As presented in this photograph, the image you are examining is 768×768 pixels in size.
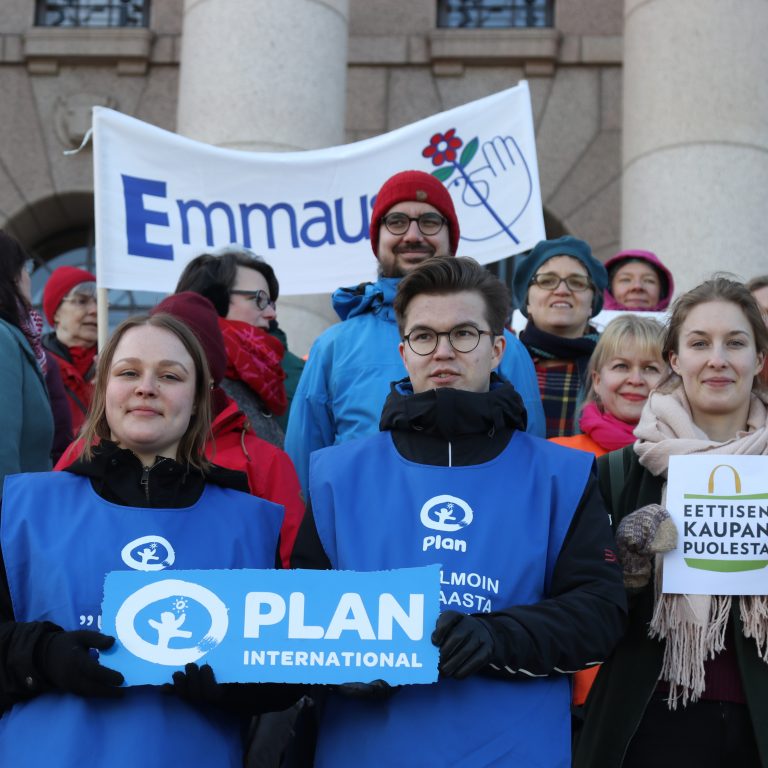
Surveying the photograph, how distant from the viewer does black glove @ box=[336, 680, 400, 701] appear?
→ 3150mm

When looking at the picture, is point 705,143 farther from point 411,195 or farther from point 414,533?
point 414,533

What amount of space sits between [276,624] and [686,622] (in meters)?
1.20

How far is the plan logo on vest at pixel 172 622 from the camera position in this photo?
3264mm

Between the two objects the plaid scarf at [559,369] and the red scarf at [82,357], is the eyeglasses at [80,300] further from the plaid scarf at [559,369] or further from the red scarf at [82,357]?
the plaid scarf at [559,369]

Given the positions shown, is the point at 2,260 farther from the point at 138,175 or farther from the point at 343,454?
the point at 138,175

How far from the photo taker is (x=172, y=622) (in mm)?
3283

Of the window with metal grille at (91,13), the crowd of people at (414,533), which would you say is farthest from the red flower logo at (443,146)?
the window with metal grille at (91,13)

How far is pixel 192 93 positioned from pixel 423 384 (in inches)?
234

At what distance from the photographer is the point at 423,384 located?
3.67 metres

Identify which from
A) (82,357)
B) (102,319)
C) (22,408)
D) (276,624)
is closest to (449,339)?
(276,624)

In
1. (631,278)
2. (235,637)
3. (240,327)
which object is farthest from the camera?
(631,278)

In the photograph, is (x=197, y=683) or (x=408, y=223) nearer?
(x=197, y=683)

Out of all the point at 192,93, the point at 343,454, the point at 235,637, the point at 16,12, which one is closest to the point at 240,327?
the point at 343,454

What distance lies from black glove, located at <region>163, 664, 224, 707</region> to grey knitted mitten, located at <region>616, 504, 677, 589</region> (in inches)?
45.8
